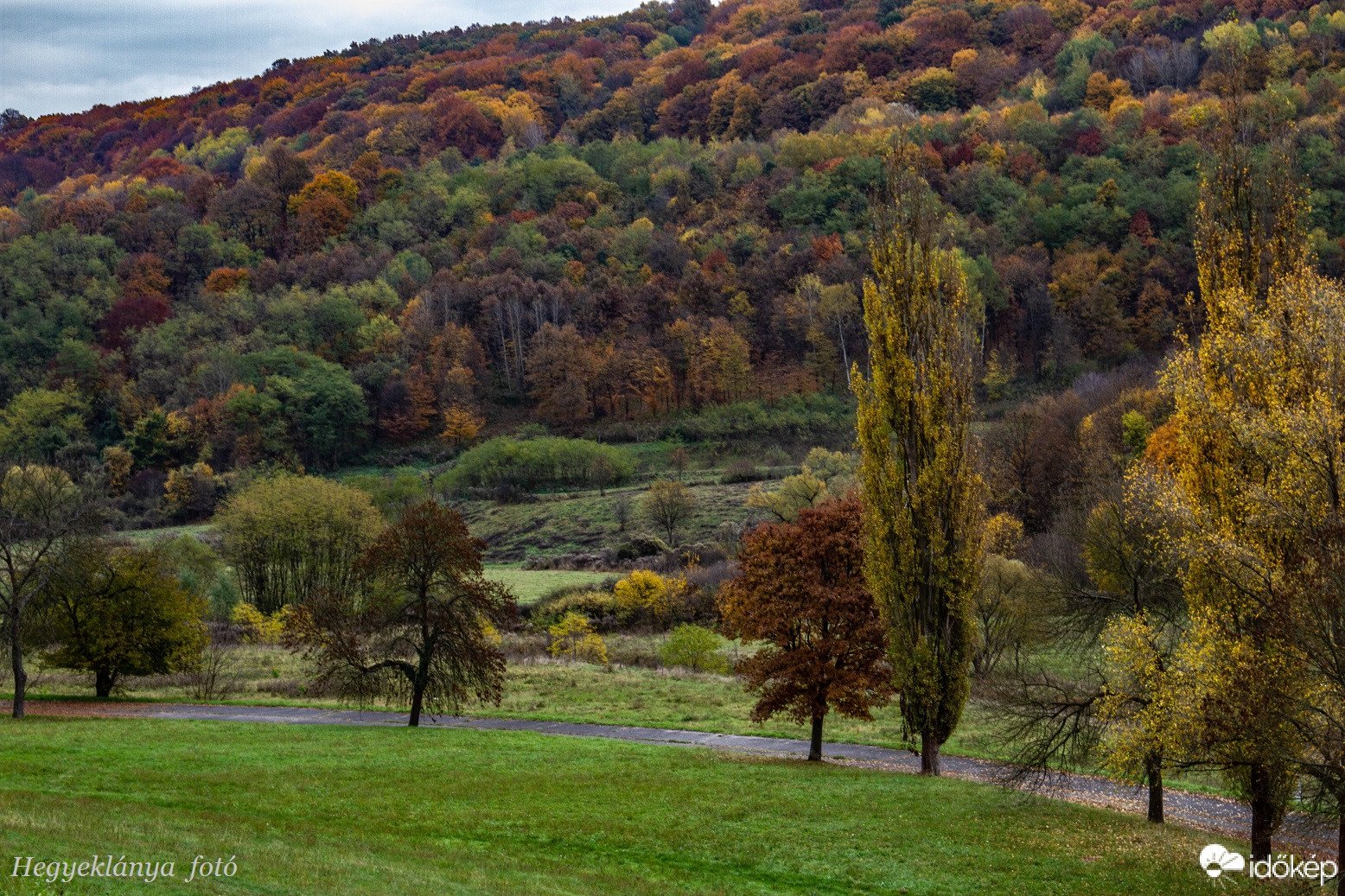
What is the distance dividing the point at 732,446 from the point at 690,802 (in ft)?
257

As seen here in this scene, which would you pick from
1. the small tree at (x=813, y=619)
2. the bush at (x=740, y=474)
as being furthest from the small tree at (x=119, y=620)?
the bush at (x=740, y=474)

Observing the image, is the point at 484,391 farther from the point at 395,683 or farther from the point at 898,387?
the point at 898,387

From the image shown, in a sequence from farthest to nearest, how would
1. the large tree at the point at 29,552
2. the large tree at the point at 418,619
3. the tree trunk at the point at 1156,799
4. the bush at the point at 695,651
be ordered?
the bush at the point at 695,651, the large tree at the point at 418,619, the large tree at the point at 29,552, the tree trunk at the point at 1156,799

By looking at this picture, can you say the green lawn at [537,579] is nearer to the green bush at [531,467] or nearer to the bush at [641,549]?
the bush at [641,549]

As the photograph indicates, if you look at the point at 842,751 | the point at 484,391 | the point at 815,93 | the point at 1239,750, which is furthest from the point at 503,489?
the point at 815,93

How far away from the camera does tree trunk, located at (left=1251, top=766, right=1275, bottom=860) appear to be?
14.5 metres

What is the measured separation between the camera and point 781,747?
27.6 meters

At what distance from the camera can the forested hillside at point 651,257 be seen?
101312mm

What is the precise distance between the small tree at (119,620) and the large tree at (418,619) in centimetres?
791

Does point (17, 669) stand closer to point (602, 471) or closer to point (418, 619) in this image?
point (418, 619)

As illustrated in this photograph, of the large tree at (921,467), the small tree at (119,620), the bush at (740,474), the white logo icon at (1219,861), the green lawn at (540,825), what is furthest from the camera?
the bush at (740,474)

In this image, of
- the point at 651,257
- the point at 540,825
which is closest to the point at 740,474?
the point at 651,257

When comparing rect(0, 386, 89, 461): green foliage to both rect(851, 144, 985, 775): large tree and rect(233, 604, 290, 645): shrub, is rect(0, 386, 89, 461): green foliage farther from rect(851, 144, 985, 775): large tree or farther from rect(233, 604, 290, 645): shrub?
rect(851, 144, 985, 775): large tree

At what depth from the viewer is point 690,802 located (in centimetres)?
1867
